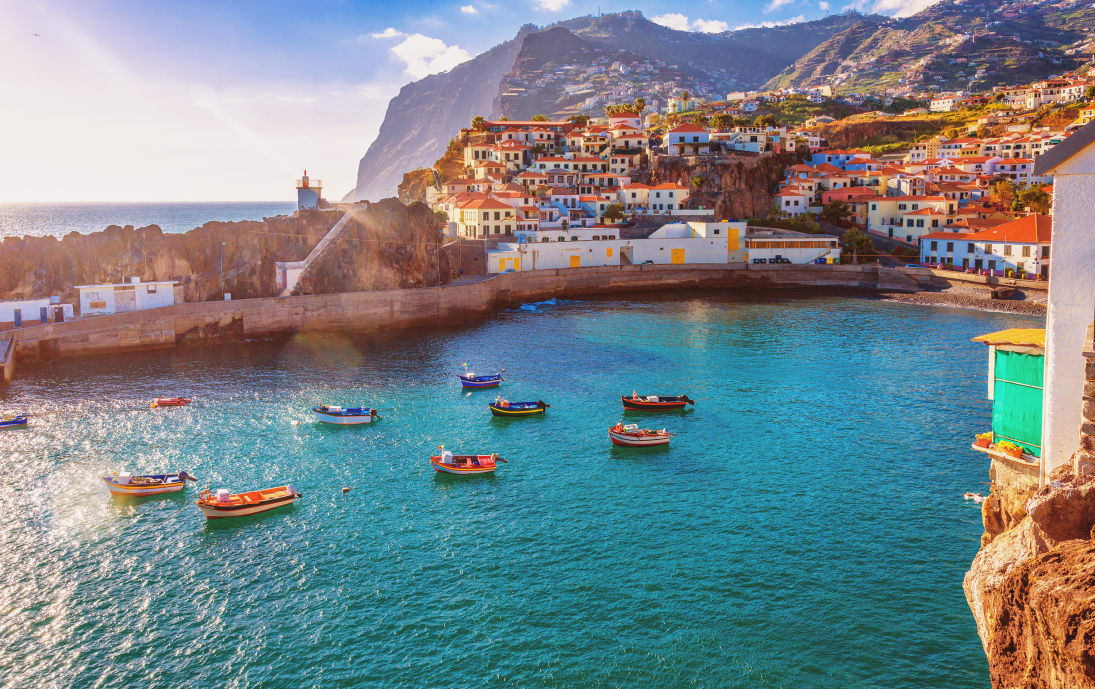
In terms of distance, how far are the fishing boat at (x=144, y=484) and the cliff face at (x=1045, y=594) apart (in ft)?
93.5

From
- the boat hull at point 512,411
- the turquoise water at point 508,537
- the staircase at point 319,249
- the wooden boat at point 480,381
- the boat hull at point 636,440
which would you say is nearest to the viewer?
the turquoise water at point 508,537

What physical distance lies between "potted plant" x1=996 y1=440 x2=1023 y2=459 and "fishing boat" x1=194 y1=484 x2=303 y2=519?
23614mm

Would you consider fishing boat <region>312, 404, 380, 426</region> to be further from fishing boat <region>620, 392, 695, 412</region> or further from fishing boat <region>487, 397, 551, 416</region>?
fishing boat <region>620, 392, 695, 412</region>

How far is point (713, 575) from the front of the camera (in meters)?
23.3

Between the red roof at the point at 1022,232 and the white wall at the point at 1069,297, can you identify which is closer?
the white wall at the point at 1069,297

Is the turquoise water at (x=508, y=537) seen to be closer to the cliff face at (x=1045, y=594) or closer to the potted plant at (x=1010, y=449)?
the potted plant at (x=1010, y=449)

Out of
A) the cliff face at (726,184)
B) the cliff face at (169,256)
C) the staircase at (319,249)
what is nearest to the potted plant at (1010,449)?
the staircase at (319,249)

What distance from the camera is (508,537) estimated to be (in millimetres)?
26109

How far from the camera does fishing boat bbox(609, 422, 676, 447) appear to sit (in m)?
34.7

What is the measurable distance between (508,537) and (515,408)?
1411cm

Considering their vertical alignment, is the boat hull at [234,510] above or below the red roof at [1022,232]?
below

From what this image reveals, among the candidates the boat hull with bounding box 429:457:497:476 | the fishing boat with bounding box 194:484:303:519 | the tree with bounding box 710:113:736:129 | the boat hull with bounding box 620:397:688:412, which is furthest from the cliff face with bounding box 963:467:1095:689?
the tree with bounding box 710:113:736:129

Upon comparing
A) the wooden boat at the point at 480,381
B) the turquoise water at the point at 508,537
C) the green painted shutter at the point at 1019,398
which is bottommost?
the turquoise water at the point at 508,537

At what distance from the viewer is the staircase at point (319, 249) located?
220 feet
